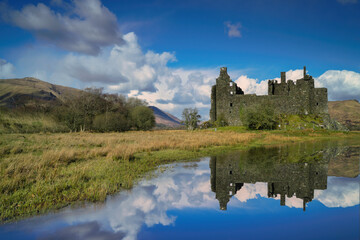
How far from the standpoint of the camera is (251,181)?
10.0 m

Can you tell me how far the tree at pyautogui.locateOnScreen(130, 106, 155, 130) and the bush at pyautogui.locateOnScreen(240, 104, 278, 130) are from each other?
35731mm

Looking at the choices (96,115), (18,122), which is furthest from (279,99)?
(18,122)

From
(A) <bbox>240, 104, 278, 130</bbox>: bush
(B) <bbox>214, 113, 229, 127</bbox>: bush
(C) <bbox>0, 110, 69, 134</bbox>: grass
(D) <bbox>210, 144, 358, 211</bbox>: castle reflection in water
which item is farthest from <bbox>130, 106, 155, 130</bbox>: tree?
(D) <bbox>210, 144, 358, 211</bbox>: castle reflection in water

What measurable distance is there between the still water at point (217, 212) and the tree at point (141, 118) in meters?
62.1

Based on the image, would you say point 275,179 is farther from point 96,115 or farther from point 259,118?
point 96,115

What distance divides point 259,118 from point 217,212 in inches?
1637

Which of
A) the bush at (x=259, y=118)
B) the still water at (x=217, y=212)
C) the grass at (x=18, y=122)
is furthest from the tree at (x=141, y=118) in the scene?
the still water at (x=217, y=212)

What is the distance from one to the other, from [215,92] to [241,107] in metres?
7.60

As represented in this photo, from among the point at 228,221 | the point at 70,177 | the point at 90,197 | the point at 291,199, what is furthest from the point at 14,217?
the point at 291,199

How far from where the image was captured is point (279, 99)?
5344 cm

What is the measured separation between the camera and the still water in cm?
525

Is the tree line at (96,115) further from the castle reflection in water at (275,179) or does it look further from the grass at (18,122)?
the castle reflection in water at (275,179)

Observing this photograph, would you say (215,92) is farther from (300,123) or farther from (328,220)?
(328,220)

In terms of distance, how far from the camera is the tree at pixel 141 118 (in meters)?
71.4
